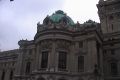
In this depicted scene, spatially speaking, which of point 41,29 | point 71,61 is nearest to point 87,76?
point 71,61

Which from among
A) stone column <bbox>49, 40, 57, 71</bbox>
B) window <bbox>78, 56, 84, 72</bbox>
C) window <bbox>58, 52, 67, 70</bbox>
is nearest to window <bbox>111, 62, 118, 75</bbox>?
window <bbox>78, 56, 84, 72</bbox>

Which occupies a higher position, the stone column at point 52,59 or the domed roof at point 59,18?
the domed roof at point 59,18

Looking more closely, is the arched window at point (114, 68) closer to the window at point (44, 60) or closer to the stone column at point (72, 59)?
the stone column at point (72, 59)

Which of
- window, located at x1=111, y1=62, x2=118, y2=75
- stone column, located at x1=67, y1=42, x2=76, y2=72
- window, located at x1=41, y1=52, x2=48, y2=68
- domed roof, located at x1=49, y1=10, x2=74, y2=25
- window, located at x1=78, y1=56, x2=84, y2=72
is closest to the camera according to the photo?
window, located at x1=78, y1=56, x2=84, y2=72

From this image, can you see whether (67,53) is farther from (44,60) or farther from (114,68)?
(114,68)

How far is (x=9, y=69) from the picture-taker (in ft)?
197

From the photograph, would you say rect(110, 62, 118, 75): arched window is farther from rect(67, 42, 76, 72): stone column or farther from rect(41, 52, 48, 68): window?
rect(41, 52, 48, 68): window

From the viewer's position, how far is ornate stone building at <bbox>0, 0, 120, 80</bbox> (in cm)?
4038

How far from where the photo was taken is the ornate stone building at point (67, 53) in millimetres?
40375

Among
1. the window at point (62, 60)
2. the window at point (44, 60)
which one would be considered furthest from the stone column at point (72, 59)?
the window at point (44, 60)

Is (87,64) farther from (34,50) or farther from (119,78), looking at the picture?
(34,50)

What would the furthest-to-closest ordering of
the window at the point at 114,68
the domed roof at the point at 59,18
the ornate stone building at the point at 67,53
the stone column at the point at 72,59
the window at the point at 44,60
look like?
the domed roof at the point at 59,18, the window at the point at 114,68, the window at the point at 44,60, the stone column at the point at 72,59, the ornate stone building at the point at 67,53

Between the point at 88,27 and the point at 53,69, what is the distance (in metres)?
11.6

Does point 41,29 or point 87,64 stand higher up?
point 41,29
